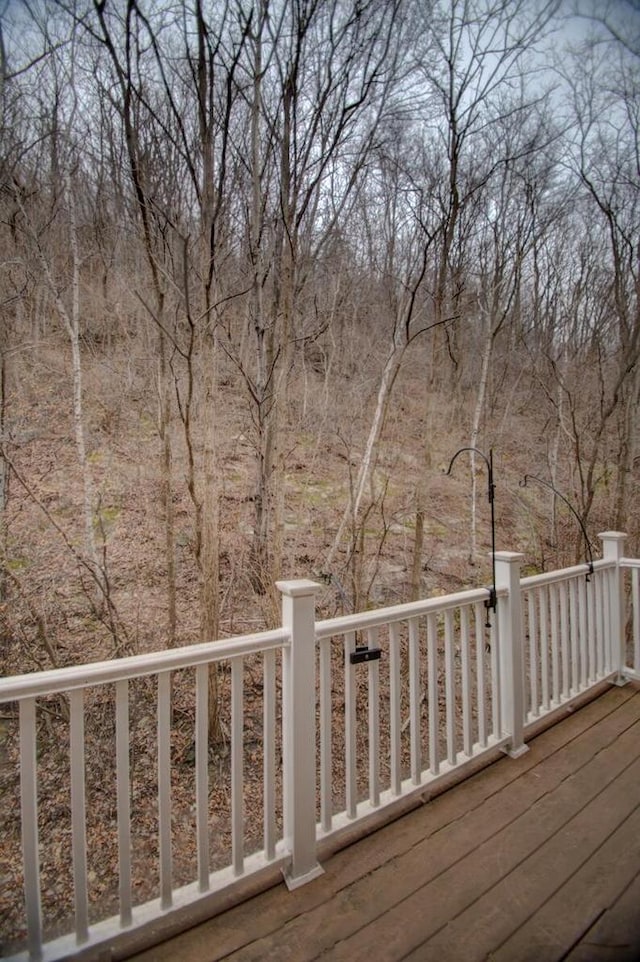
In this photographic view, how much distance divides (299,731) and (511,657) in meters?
1.25

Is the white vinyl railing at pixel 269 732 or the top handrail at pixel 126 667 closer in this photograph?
the top handrail at pixel 126 667

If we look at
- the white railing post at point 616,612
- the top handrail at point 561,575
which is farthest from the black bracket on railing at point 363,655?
the white railing post at point 616,612

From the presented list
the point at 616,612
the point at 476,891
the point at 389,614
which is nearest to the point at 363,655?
the point at 389,614

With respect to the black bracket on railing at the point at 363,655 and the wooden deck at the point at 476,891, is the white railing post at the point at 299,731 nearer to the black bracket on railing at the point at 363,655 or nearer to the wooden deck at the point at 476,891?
the wooden deck at the point at 476,891

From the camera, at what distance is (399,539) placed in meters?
6.24

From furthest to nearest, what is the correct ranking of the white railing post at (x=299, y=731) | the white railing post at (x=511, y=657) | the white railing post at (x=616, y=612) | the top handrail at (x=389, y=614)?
the white railing post at (x=616, y=612) → the white railing post at (x=511, y=657) → the top handrail at (x=389, y=614) → the white railing post at (x=299, y=731)

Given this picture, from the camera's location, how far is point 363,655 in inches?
68.9

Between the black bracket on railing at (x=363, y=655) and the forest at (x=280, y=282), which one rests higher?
the forest at (x=280, y=282)

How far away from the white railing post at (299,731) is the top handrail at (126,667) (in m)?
0.07

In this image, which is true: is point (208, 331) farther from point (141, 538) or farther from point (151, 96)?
point (141, 538)

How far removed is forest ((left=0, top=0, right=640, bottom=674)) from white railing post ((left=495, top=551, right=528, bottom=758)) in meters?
1.43

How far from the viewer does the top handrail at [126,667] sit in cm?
118

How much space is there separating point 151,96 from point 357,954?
13.8 feet

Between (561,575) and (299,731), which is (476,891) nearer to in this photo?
(299,731)
